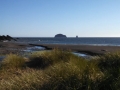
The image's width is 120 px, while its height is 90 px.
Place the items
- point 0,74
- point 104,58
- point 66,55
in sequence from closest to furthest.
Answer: point 0,74
point 104,58
point 66,55

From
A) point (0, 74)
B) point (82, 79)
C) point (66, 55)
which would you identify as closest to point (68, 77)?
point (82, 79)

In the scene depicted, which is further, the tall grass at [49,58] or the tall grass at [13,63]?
the tall grass at [49,58]

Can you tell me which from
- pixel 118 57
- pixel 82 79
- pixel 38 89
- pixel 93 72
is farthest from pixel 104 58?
pixel 38 89

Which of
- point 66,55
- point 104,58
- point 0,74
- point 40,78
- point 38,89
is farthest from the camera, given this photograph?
point 66,55

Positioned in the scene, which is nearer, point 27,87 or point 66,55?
point 27,87

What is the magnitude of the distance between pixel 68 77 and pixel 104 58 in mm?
5427

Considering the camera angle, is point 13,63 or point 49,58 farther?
point 49,58

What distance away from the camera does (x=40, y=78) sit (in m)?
7.50

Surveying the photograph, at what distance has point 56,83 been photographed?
22.6 feet

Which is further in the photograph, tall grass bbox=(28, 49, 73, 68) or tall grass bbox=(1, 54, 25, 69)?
tall grass bbox=(28, 49, 73, 68)

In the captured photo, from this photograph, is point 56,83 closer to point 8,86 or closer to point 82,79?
point 82,79

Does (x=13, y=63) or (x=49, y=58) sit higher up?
(x=49, y=58)

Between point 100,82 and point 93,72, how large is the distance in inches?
30.3

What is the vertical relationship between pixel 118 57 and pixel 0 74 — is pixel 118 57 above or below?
above
